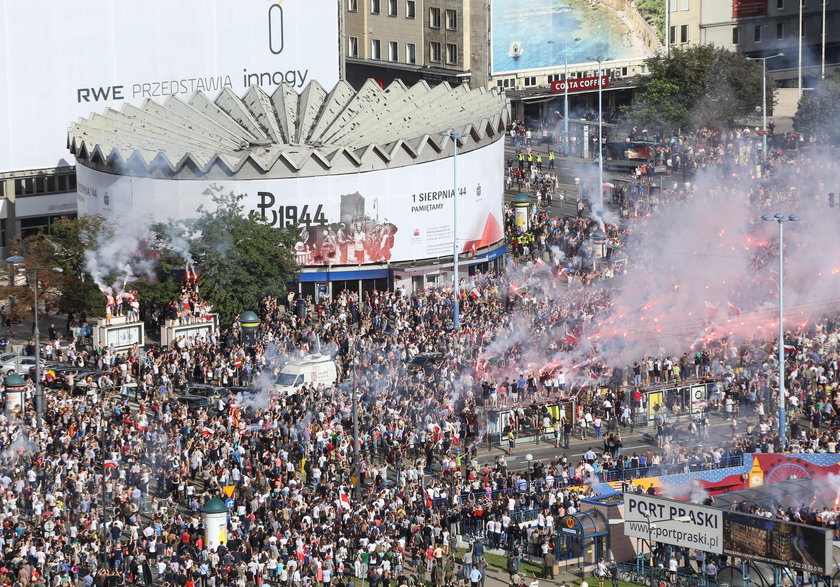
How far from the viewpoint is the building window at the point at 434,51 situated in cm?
11762

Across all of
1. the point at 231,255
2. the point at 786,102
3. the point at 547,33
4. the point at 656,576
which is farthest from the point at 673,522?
the point at 786,102

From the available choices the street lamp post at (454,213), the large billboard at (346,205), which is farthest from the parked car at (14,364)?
the street lamp post at (454,213)

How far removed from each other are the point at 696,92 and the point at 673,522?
62429 mm

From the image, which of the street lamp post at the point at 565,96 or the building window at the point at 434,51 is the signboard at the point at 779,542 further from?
the building window at the point at 434,51

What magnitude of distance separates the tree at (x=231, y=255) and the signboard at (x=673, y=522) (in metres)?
26.6

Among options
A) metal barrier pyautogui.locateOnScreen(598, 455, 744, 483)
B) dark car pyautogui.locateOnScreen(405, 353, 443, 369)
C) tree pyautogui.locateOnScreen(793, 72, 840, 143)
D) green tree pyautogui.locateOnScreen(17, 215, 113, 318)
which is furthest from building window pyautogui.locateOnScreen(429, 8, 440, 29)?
metal barrier pyautogui.locateOnScreen(598, 455, 744, 483)

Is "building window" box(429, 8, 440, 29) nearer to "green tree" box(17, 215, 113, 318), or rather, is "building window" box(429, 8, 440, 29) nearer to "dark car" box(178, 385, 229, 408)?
"green tree" box(17, 215, 113, 318)

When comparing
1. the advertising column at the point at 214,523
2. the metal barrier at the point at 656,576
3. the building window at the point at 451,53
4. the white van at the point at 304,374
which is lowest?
the metal barrier at the point at 656,576

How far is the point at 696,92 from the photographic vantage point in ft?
355

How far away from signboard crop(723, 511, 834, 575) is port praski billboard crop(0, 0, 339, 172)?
5288cm

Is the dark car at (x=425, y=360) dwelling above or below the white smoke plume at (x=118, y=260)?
below

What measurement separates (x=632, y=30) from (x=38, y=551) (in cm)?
7820

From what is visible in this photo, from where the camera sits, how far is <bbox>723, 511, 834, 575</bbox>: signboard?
46.1 metres

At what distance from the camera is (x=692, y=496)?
54656 mm
